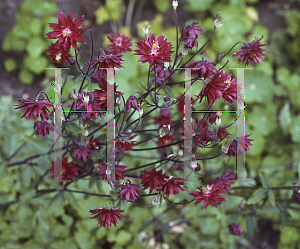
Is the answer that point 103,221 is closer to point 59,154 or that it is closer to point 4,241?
point 59,154

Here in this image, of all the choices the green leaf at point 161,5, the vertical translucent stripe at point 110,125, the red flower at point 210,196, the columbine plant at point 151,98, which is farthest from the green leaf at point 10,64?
the red flower at point 210,196

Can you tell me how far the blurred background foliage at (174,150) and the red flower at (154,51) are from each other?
379 mm

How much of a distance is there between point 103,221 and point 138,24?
1981 mm

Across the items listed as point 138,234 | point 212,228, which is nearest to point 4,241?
point 138,234

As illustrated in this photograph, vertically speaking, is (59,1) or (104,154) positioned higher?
(59,1)

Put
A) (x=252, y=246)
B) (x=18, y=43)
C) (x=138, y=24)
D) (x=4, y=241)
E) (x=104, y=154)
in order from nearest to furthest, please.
Result: 1. (x=104, y=154)
2. (x=4, y=241)
3. (x=252, y=246)
4. (x=18, y=43)
5. (x=138, y=24)

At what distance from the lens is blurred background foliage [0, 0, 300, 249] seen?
1.12 m

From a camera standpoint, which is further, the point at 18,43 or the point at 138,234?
the point at 18,43

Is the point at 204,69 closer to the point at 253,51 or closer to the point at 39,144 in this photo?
the point at 253,51

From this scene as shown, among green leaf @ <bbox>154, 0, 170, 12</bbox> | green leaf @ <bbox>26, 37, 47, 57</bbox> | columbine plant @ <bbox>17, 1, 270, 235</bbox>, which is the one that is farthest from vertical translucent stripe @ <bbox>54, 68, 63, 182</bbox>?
green leaf @ <bbox>154, 0, 170, 12</bbox>

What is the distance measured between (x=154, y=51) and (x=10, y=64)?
1.93 metres

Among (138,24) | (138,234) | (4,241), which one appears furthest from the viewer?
(138,24)

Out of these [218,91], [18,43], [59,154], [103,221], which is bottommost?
[103,221]

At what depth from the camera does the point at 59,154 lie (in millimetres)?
864
